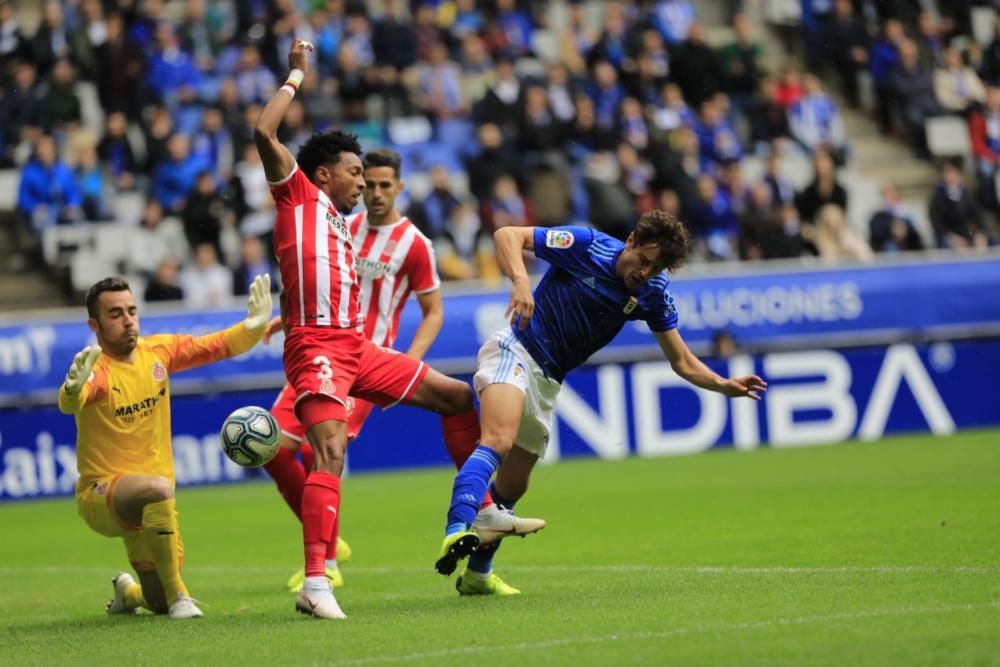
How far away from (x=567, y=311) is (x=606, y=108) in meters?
15.4

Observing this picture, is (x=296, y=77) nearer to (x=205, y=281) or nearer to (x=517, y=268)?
(x=517, y=268)

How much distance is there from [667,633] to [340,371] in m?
2.45

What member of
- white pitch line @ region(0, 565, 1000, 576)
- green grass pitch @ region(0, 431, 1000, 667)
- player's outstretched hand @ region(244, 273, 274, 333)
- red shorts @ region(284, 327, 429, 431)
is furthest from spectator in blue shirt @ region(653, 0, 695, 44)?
red shorts @ region(284, 327, 429, 431)

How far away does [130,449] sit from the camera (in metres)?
8.82

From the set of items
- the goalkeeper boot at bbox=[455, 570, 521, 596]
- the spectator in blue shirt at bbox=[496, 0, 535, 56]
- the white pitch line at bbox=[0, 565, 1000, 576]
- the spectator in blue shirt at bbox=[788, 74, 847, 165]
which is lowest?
the white pitch line at bbox=[0, 565, 1000, 576]

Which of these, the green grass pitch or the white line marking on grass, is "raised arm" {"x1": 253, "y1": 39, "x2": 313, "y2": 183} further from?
the white line marking on grass

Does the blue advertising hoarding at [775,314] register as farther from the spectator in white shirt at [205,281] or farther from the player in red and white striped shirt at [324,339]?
the player in red and white striped shirt at [324,339]

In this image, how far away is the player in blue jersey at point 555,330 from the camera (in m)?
8.49

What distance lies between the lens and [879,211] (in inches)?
931

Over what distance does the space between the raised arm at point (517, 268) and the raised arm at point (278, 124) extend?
43.8 inches

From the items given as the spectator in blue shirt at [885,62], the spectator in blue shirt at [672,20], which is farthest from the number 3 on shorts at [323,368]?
the spectator in blue shirt at [885,62]

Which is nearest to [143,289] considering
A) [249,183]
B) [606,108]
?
[249,183]

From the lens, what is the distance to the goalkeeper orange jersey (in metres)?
8.74

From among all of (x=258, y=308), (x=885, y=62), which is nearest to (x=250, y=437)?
(x=258, y=308)
